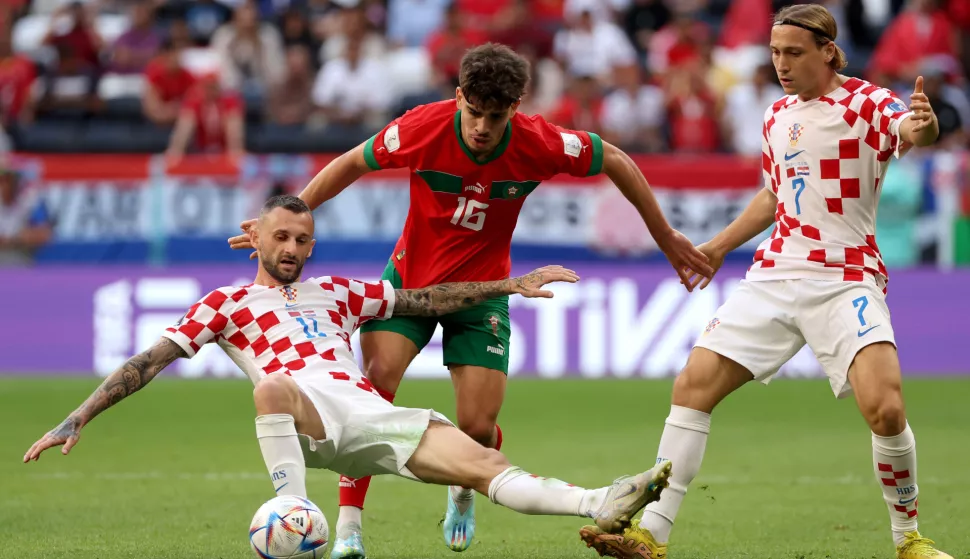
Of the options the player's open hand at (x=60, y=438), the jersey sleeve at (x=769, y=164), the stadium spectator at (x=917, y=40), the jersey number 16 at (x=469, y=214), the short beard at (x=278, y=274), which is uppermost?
the stadium spectator at (x=917, y=40)

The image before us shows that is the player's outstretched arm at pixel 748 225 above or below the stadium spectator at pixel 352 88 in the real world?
below

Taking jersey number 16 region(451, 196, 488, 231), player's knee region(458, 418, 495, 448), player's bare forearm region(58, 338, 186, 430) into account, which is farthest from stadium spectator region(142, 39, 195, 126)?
player's bare forearm region(58, 338, 186, 430)

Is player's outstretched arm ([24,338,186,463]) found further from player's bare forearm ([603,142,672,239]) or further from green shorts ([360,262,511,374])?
player's bare forearm ([603,142,672,239])

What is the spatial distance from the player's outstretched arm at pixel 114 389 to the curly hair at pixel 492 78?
168cm

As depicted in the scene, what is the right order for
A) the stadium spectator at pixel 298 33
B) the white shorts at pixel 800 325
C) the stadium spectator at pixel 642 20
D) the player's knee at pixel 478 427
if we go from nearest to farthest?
the white shorts at pixel 800 325
the player's knee at pixel 478 427
the stadium spectator at pixel 298 33
the stadium spectator at pixel 642 20

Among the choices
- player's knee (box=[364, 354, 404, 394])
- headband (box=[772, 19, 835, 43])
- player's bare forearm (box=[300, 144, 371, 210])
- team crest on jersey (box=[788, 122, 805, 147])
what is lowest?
player's knee (box=[364, 354, 404, 394])

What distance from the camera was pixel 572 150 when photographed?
6680 millimetres

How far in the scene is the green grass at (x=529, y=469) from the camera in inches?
267

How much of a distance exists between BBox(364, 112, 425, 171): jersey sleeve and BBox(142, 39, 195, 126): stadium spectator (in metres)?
10.5

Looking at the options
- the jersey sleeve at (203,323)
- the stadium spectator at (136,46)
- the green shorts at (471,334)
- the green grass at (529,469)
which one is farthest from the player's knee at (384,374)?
the stadium spectator at (136,46)

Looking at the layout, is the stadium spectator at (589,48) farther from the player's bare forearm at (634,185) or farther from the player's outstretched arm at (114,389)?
the player's outstretched arm at (114,389)

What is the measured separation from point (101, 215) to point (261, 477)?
6306 mm

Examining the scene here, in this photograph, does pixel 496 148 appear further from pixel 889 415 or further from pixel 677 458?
pixel 889 415

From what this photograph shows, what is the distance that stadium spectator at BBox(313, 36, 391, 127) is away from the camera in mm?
16812
